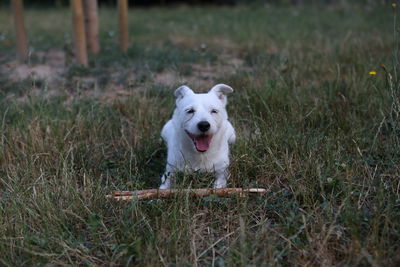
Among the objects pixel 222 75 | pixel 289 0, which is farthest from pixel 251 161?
pixel 289 0

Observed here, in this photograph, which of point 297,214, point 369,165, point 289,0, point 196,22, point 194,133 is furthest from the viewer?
point 289,0

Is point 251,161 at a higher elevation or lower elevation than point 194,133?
lower

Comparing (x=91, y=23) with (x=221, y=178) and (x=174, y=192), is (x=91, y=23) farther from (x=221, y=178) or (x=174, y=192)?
(x=174, y=192)

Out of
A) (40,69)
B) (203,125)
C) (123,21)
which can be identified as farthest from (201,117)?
(123,21)

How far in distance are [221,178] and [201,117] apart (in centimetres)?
52

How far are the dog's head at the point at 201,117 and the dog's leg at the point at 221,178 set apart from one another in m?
0.28

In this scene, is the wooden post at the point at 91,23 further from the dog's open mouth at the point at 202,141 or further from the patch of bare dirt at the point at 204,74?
the dog's open mouth at the point at 202,141

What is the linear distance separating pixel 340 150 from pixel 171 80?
2528 millimetres

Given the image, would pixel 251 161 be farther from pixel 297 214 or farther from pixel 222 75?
pixel 222 75

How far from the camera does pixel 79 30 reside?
522cm

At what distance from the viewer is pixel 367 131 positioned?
3691 millimetres

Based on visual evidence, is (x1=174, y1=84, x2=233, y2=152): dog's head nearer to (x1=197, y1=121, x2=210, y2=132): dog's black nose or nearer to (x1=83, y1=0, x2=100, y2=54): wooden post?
(x1=197, y1=121, x2=210, y2=132): dog's black nose

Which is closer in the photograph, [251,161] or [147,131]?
[251,161]

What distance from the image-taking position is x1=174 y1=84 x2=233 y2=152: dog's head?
281 centimetres
